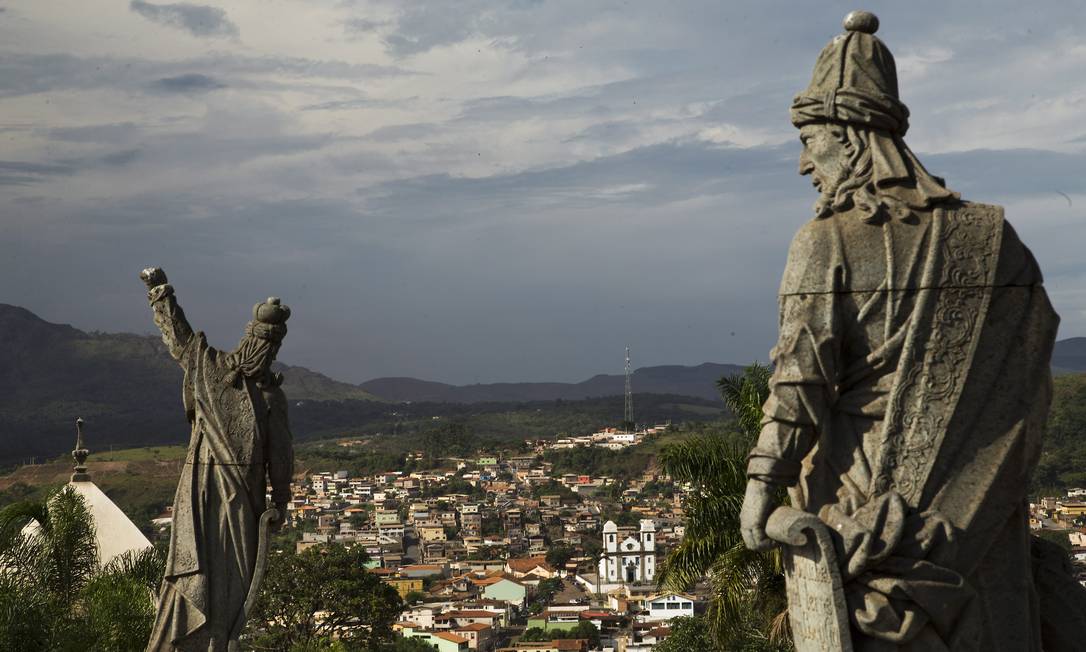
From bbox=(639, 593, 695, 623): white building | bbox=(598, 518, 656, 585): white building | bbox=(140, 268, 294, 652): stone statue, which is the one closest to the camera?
bbox=(140, 268, 294, 652): stone statue

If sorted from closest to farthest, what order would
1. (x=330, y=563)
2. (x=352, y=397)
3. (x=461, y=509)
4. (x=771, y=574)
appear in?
1. (x=771, y=574)
2. (x=330, y=563)
3. (x=461, y=509)
4. (x=352, y=397)

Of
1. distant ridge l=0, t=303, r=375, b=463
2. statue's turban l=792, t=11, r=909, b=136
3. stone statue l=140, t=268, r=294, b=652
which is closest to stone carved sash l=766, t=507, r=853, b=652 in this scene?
statue's turban l=792, t=11, r=909, b=136

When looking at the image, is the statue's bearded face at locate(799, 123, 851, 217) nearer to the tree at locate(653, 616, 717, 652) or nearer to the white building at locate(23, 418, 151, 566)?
the white building at locate(23, 418, 151, 566)

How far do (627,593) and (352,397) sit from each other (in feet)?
315

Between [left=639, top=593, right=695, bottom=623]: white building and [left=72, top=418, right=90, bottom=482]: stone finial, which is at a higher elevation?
[left=72, top=418, right=90, bottom=482]: stone finial

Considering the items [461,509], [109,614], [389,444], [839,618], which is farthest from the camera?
[389,444]

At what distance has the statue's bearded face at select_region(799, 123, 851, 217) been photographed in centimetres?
425

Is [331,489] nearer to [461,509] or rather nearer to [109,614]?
[461,509]

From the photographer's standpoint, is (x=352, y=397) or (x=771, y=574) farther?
(x=352, y=397)

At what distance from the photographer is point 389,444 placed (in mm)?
131375

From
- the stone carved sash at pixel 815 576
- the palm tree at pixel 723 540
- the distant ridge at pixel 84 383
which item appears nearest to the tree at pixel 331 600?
the palm tree at pixel 723 540

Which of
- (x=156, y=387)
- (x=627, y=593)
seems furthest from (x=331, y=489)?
(x=627, y=593)

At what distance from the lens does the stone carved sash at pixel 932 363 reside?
13.4ft

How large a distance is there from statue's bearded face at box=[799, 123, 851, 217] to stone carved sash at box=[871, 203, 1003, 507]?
1.06ft
